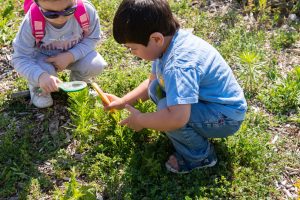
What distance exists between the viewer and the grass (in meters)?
3.08

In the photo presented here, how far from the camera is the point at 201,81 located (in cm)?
287

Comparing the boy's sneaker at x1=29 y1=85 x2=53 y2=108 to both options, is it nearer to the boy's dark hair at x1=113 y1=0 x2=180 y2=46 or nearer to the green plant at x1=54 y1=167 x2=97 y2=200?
the green plant at x1=54 y1=167 x2=97 y2=200

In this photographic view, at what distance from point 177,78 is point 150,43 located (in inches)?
12.6

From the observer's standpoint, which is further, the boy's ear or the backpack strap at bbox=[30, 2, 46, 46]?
the backpack strap at bbox=[30, 2, 46, 46]

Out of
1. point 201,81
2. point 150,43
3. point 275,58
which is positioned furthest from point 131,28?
point 275,58

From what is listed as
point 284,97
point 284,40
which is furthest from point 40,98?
point 284,40

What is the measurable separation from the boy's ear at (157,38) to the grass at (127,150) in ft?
2.51

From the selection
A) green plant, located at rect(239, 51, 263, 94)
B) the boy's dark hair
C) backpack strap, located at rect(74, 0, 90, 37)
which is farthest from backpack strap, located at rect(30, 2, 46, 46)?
green plant, located at rect(239, 51, 263, 94)

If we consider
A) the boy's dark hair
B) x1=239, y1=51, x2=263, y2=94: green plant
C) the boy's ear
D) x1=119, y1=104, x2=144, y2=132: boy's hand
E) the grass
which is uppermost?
the boy's dark hair

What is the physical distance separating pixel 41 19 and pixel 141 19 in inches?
45.0

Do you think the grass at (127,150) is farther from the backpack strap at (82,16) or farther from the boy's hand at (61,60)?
the backpack strap at (82,16)

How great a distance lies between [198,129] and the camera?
10.00 ft

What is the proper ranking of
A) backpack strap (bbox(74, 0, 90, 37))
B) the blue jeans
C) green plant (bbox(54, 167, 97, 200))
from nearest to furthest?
green plant (bbox(54, 167, 97, 200)), the blue jeans, backpack strap (bbox(74, 0, 90, 37))

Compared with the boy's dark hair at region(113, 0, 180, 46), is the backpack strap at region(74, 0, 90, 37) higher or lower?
lower
